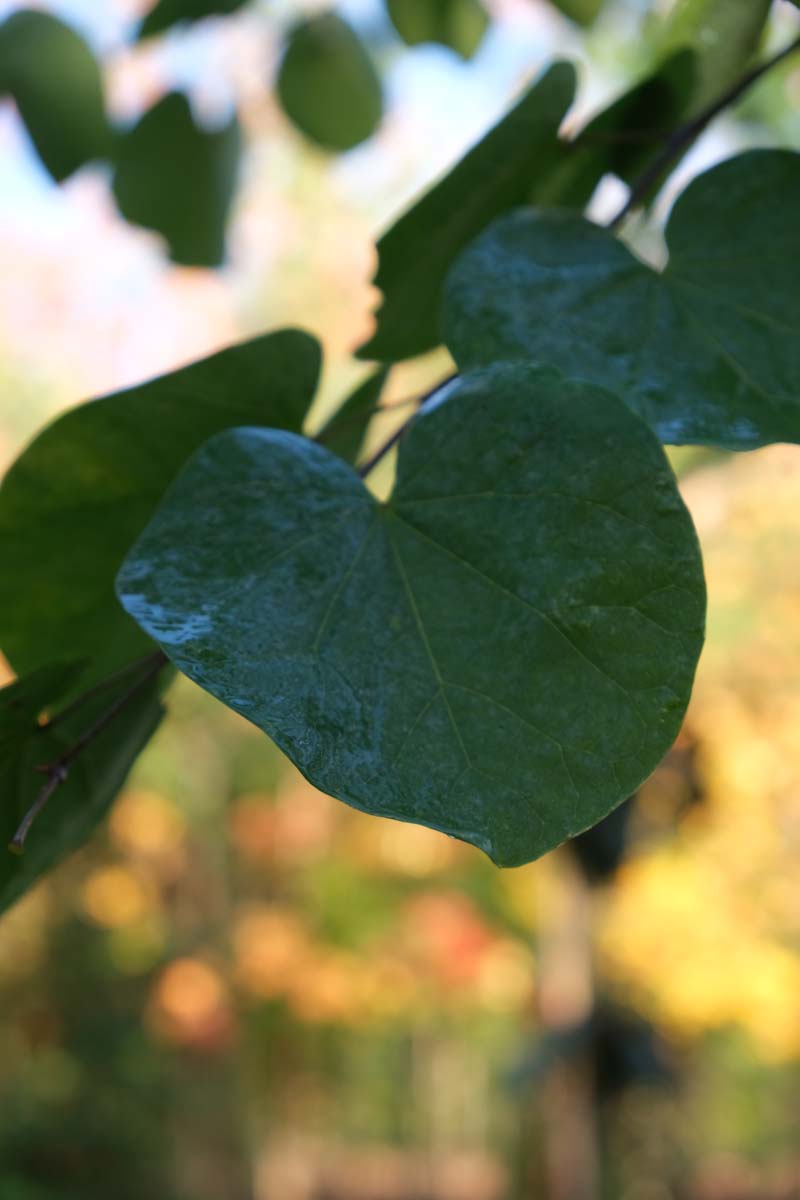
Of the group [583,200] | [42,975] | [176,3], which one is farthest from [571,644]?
[42,975]

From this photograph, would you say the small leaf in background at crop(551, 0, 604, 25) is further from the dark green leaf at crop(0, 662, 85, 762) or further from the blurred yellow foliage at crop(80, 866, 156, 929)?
the blurred yellow foliage at crop(80, 866, 156, 929)

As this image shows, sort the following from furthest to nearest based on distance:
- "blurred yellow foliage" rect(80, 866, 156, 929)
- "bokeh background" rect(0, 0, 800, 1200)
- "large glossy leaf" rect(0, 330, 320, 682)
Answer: "blurred yellow foliage" rect(80, 866, 156, 929) < "bokeh background" rect(0, 0, 800, 1200) < "large glossy leaf" rect(0, 330, 320, 682)

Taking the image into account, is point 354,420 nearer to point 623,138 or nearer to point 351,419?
point 351,419

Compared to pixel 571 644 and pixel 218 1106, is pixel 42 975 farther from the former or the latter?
pixel 571 644

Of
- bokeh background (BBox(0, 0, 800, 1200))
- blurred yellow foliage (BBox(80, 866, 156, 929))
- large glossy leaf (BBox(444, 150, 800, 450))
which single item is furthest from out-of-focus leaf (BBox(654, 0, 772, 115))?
blurred yellow foliage (BBox(80, 866, 156, 929))

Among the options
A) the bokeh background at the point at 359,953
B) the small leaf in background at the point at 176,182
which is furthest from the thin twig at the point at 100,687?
the bokeh background at the point at 359,953

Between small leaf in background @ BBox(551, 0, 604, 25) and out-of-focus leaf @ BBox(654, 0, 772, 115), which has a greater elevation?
out-of-focus leaf @ BBox(654, 0, 772, 115)
